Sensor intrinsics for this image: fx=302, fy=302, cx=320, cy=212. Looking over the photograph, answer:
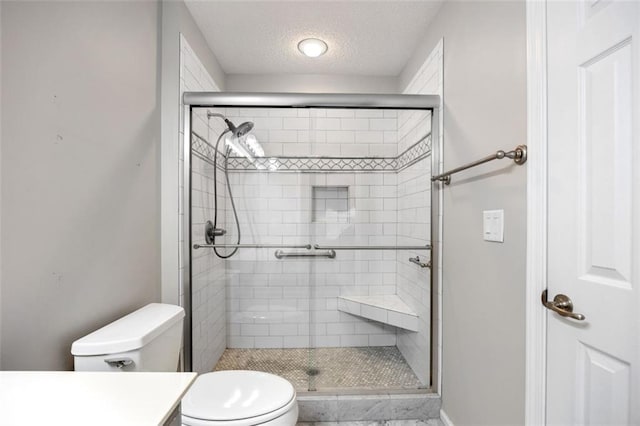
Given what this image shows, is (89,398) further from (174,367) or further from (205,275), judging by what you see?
(205,275)

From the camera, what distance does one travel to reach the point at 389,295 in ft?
6.31

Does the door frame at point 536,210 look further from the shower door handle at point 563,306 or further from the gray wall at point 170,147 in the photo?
the gray wall at point 170,147

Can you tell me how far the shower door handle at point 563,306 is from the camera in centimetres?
85

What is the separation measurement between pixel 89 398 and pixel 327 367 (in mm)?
1491

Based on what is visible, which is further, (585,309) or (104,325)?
(104,325)

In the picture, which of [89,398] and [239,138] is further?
[239,138]

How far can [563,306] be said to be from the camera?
0.90m

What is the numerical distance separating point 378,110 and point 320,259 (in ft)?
3.28

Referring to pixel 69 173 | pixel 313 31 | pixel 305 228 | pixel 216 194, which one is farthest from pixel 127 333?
pixel 313 31

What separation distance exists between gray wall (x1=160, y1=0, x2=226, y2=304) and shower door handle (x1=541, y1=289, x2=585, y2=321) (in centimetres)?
174

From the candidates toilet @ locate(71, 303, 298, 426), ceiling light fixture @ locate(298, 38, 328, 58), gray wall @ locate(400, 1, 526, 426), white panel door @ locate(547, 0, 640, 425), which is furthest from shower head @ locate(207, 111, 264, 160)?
white panel door @ locate(547, 0, 640, 425)

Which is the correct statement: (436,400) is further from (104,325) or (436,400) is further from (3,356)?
(3,356)

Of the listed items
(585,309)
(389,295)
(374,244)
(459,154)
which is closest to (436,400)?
(389,295)

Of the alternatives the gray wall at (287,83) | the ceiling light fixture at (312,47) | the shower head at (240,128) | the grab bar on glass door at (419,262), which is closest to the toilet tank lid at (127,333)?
the shower head at (240,128)
